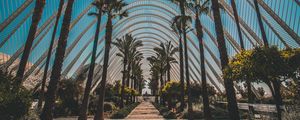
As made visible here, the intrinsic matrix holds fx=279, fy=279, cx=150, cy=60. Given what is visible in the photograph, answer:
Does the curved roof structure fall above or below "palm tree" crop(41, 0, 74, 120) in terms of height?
above

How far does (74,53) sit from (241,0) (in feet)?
88.4

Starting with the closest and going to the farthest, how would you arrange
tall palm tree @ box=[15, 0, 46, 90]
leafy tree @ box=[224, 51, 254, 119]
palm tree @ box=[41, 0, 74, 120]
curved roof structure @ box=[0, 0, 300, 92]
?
leafy tree @ box=[224, 51, 254, 119]
palm tree @ box=[41, 0, 74, 120]
tall palm tree @ box=[15, 0, 46, 90]
curved roof structure @ box=[0, 0, 300, 92]

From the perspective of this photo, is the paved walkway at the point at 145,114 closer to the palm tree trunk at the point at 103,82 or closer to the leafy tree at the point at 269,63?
the palm tree trunk at the point at 103,82

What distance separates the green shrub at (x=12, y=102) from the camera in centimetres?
1170

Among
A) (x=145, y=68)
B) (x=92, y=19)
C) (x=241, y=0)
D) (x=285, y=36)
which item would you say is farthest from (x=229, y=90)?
(x=145, y=68)

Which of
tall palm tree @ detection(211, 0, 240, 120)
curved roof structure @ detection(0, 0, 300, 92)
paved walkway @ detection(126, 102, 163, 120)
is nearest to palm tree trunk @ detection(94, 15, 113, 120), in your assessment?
paved walkway @ detection(126, 102, 163, 120)

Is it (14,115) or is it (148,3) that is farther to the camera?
(148,3)

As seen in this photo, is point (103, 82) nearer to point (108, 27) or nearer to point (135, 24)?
point (108, 27)

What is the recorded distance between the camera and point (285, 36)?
2705 centimetres

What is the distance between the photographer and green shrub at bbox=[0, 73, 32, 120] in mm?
11704

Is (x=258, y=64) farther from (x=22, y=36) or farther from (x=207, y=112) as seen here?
(x=22, y=36)

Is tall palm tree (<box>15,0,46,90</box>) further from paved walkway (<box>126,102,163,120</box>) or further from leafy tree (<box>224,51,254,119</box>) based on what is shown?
paved walkway (<box>126,102,163,120</box>)

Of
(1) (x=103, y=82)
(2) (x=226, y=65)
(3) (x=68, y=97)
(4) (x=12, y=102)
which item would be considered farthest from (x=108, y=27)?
(4) (x=12, y=102)

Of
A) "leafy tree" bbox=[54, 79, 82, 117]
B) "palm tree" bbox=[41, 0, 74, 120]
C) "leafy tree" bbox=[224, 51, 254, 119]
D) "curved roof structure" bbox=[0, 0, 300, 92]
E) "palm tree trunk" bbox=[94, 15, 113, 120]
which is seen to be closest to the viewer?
"leafy tree" bbox=[224, 51, 254, 119]
